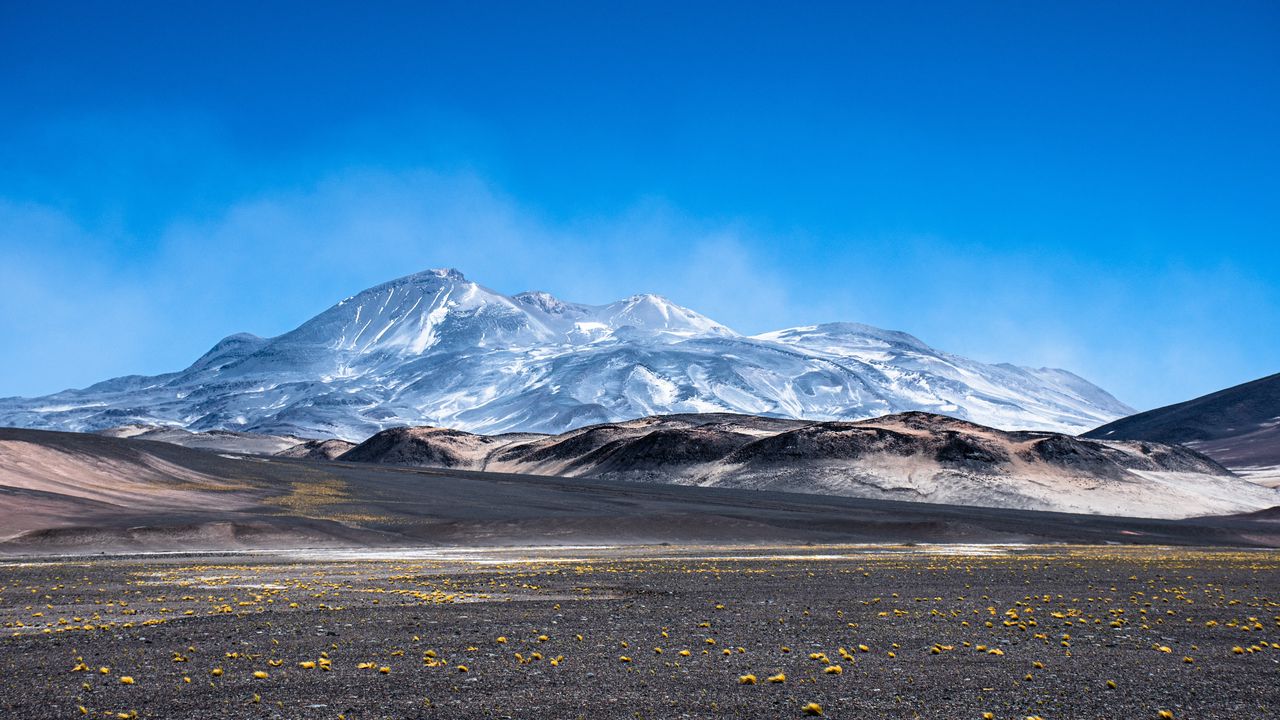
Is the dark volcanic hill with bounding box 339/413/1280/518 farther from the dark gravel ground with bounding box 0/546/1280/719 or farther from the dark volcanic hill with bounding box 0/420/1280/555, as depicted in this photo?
the dark gravel ground with bounding box 0/546/1280/719

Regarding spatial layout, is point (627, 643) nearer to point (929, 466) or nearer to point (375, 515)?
point (375, 515)

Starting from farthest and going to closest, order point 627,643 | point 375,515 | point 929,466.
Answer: point 929,466
point 375,515
point 627,643

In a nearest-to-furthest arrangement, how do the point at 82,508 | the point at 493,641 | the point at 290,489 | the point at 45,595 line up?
the point at 493,641 < the point at 45,595 < the point at 82,508 < the point at 290,489

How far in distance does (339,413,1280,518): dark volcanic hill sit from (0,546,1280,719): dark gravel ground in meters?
75.4

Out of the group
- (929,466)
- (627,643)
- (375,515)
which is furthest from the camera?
(929,466)

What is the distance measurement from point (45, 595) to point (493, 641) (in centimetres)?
1252

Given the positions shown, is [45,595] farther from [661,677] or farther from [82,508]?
[82,508]

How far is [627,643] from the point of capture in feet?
58.3

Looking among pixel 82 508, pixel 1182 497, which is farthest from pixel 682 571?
pixel 1182 497

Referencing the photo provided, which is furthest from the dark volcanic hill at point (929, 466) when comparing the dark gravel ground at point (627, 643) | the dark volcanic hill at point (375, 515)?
the dark gravel ground at point (627, 643)

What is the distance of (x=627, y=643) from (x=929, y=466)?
100969 millimetres

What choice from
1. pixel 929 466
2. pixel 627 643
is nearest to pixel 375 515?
pixel 627 643

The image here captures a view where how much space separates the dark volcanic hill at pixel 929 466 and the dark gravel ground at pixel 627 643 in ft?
247

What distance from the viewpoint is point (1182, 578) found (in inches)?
1293
